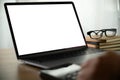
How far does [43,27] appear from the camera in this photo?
2.85ft

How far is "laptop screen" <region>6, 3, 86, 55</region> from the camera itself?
805 millimetres

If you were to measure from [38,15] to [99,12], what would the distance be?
1.37m

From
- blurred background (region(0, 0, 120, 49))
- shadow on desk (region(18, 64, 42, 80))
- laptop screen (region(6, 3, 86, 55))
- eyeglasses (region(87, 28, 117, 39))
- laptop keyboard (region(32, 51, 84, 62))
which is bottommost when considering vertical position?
blurred background (region(0, 0, 120, 49))

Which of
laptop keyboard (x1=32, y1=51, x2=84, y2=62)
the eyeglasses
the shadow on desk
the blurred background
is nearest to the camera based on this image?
the shadow on desk

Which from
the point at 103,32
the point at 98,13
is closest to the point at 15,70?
the point at 103,32

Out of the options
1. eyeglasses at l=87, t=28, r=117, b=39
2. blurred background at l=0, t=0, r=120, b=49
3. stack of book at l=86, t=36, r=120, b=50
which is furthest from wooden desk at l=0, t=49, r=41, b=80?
blurred background at l=0, t=0, r=120, b=49

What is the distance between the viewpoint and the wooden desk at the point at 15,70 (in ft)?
2.02

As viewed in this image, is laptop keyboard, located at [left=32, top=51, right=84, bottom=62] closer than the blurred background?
Yes

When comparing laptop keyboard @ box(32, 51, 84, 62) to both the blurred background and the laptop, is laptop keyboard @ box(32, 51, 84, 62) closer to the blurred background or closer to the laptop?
the laptop

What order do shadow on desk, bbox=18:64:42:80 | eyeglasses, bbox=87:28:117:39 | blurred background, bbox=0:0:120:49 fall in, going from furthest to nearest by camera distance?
blurred background, bbox=0:0:120:49 → eyeglasses, bbox=87:28:117:39 → shadow on desk, bbox=18:64:42:80

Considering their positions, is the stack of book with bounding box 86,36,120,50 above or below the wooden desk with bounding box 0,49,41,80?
below

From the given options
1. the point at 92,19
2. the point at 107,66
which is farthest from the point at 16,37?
the point at 92,19

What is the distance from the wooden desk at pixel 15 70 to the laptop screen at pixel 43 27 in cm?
5

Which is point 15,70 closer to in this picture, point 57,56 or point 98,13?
point 57,56
